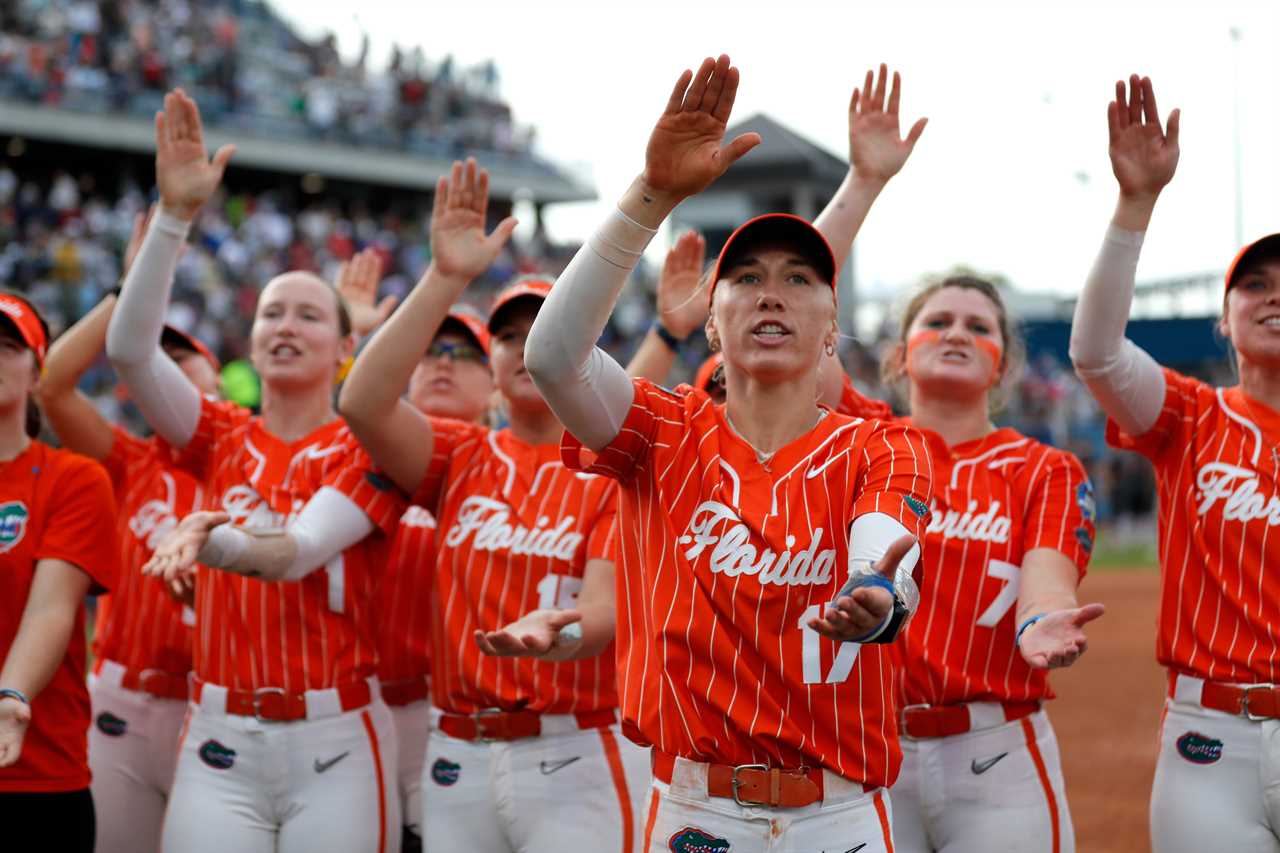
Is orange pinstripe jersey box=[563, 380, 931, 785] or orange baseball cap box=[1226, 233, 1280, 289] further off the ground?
orange baseball cap box=[1226, 233, 1280, 289]

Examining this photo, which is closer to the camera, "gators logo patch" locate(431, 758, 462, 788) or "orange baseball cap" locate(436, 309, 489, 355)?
"gators logo patch" locate(431, 758, 462, 788)

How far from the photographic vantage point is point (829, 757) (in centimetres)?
267

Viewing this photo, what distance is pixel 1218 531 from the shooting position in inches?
138

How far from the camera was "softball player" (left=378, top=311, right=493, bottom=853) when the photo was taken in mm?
4781

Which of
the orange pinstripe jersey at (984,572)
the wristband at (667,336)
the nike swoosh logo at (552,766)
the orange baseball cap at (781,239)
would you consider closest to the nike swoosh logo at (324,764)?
the nike swoosh logo at (552,766)

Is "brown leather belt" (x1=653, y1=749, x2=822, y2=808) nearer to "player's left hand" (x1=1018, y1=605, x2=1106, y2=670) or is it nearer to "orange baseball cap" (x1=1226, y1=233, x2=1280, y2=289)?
"player's left hand" (x1=1018, y1=605, x2=1106, y2=670)

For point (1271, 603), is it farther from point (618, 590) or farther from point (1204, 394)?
point (618, 590)

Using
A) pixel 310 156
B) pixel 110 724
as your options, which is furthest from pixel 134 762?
pixel 310 156

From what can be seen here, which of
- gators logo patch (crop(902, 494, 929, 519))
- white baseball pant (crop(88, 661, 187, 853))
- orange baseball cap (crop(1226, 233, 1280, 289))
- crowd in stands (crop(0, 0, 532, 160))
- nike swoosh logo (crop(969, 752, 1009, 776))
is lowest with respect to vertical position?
white baseball pant (crop(88, 661, 187, 853))

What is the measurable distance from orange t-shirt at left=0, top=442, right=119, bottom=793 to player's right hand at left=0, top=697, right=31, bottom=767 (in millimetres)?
311

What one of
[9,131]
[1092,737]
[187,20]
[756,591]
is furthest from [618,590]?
[187,20]

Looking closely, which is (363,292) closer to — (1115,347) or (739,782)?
(1115,347)

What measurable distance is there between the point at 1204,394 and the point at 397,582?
9.70ft

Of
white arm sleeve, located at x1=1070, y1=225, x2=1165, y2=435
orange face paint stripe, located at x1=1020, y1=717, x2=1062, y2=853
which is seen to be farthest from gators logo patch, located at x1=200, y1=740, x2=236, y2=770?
white arm sleeve, located at x1=1070, y1=225, x2=1165, y2=435
